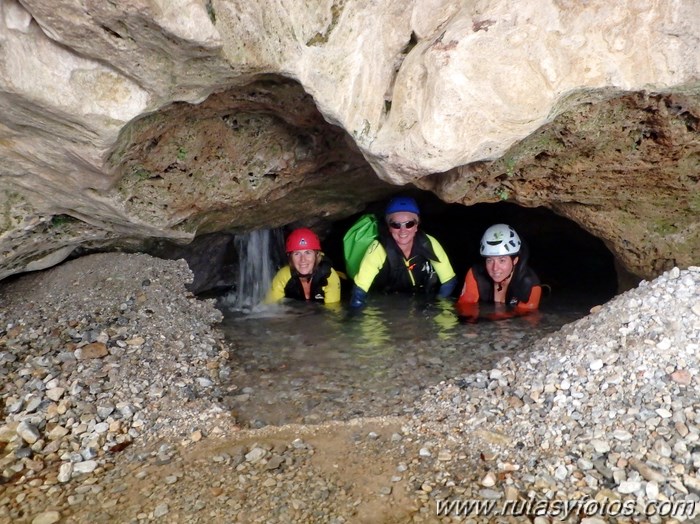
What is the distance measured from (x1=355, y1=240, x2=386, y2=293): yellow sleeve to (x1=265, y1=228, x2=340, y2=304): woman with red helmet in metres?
0.55

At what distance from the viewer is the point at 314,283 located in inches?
356

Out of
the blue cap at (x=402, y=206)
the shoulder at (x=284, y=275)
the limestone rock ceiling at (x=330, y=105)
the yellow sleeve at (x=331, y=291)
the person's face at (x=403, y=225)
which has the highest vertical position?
the limestone rock ceiling at (x=330, y=105)

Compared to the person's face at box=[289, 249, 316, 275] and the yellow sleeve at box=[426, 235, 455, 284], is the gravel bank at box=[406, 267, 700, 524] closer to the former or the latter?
the yellow sleeve at box=[426, 235, 455, 284]

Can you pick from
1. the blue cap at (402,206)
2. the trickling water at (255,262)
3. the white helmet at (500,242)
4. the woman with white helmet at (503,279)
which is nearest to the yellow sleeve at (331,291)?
the trickling water at (255,262)

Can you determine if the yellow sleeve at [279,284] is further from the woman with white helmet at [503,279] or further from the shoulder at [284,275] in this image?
the woman with white helmet at [503,279]

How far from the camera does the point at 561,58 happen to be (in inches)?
185

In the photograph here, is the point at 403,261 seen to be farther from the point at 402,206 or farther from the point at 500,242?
the point at 500,242

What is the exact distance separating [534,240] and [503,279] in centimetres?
354

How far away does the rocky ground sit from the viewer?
3.69 metres

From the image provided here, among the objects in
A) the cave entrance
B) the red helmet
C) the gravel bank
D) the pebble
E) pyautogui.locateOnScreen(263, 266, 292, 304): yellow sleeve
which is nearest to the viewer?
the pebble

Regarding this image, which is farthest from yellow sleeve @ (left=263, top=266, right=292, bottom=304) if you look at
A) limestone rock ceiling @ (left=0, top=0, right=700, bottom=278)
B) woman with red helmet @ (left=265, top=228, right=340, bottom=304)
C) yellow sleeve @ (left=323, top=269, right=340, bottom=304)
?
limestone rock ceiling @ (left=0, top=0, right=700, bottom=278)

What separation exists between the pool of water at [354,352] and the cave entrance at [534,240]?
2014 mm

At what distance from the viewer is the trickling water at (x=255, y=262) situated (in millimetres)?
9656

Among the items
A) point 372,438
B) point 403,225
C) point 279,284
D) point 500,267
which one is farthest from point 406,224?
point 372,438
